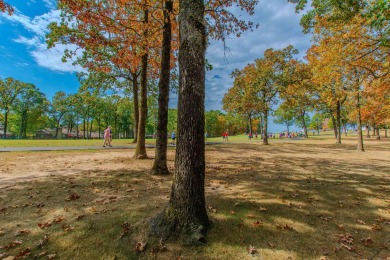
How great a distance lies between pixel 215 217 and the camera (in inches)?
157

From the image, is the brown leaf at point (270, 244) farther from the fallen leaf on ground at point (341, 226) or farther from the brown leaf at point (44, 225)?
the brown leaf at point (44, 225)

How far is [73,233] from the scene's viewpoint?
3496 mm

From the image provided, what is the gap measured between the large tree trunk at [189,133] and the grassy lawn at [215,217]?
1.20 ft

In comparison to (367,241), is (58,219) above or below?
above

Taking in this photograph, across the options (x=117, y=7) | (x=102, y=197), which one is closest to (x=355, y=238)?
(x=102, y=197)

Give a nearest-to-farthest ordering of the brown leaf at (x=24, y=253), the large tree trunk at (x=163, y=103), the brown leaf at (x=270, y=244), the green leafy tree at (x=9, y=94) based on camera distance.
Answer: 1. the brown leaf at (x=24, y=253)
2. the brown leaf at (x=270, y=244)
3. the large tree trunk at (x=163, y=103)
4. the green leafy tree at (x=9, y=94)

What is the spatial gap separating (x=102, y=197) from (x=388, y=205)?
24.6 feet

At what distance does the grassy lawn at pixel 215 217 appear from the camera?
3051 millimetres

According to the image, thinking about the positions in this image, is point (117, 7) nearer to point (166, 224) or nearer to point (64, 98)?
point (166, 224)

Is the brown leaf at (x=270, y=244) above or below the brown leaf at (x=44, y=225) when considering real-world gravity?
below

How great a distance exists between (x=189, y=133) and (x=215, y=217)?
1.97m

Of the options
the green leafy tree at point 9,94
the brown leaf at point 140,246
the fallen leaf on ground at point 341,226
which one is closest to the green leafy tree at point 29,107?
the green leafy tree at point 9,94

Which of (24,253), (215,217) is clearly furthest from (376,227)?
(24,253)

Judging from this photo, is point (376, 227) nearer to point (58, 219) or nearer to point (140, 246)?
point (140, 246)
